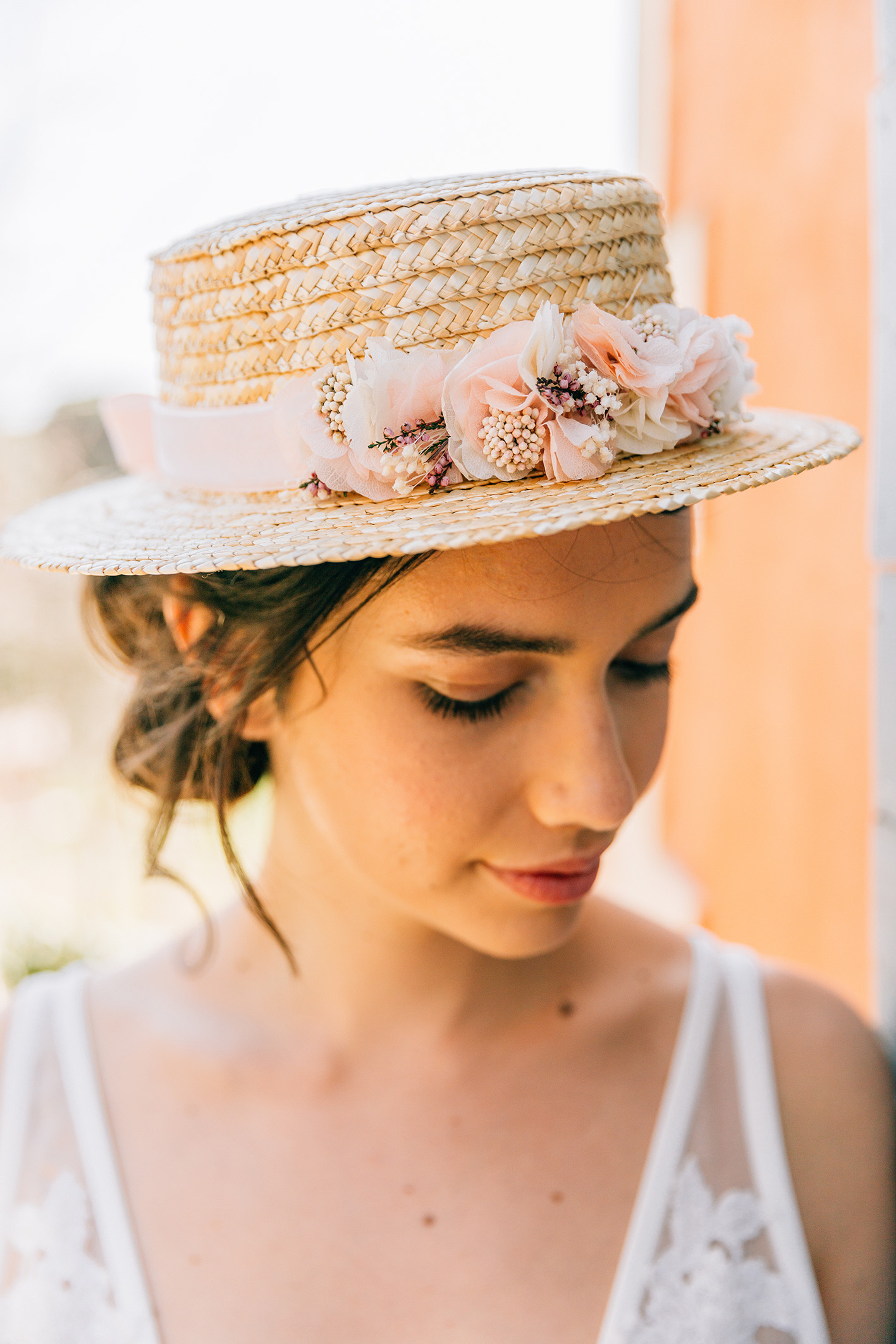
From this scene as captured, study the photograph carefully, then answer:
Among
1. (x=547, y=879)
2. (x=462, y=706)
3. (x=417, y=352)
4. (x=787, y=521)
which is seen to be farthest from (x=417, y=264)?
(x=787, y=521)

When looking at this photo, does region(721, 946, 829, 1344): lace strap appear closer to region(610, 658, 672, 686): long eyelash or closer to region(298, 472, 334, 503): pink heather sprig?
region(610, 658, 672, 686): long eyelash

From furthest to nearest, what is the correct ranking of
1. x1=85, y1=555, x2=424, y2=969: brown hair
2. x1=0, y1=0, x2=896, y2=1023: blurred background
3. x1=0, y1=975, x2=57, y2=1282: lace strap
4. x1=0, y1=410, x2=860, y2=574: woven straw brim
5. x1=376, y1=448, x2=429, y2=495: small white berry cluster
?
x1=0, y1=0, x2=896, y2=1023: blurred background
x1=0, y1=975, x2=57, y2=1282: lace strap
x1=85, y1=555, x2=424, y2=969: brown hair
x1=376, y1=448, x2=429, y2=495: small white berry cluster
x1=0, y1=410, x2=860, y2=574: woven straw brim

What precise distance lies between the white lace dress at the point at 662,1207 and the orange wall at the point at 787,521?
0.93 meters

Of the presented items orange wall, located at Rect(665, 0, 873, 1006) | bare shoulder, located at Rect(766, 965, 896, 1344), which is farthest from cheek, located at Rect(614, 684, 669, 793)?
orange wall, located at Rect(665, 0, 873, 1006)

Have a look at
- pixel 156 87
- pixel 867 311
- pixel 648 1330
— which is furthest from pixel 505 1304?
pixel 156 87

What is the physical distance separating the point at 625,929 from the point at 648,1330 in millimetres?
489

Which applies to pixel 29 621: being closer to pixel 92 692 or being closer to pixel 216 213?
pixel 92 692

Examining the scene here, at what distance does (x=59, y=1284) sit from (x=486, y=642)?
38.6 inches

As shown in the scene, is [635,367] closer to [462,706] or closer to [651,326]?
[651,326]

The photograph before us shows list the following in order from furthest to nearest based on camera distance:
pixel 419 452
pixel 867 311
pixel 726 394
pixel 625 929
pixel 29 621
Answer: pixel 29 621
pixel 867 311
pixel 625 929
pixel 726 394
pixel 419 452

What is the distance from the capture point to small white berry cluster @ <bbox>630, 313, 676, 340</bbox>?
93 cm

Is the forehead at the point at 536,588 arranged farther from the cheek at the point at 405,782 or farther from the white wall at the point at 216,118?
the white wall at the point at 216,118

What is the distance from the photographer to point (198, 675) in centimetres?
125

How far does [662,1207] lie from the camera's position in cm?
121
